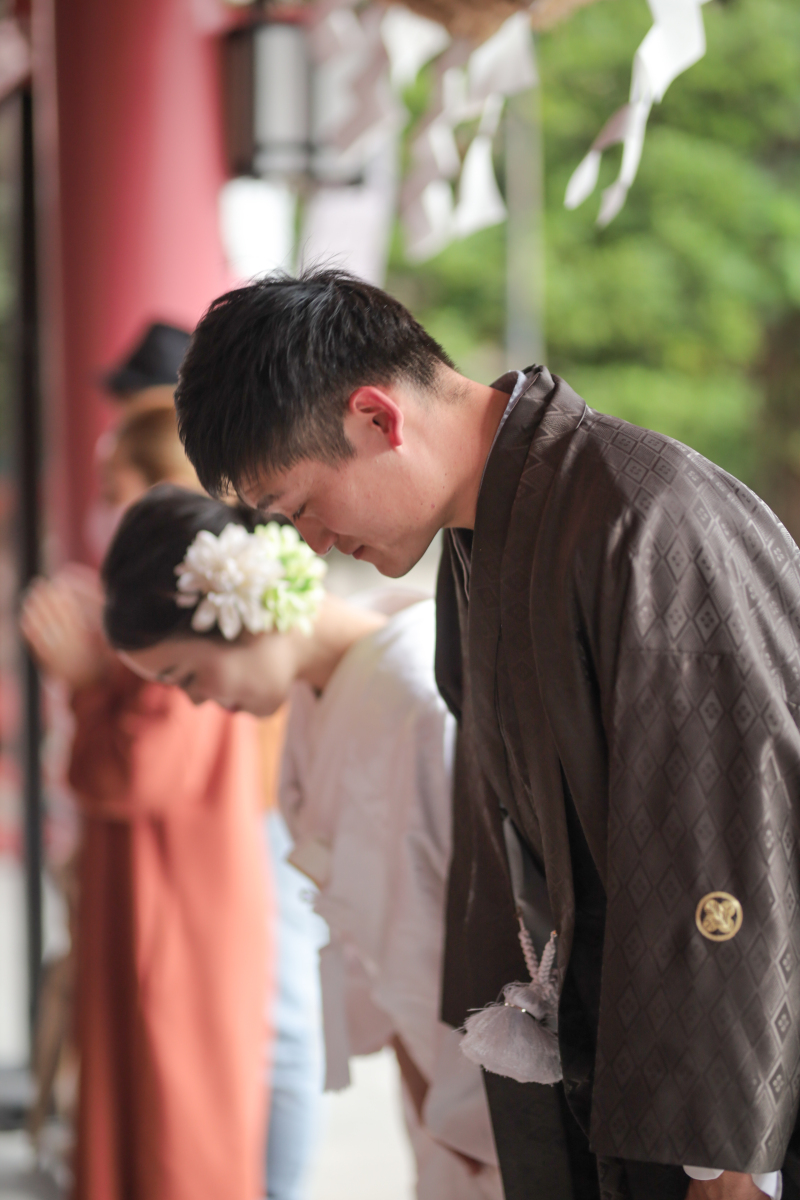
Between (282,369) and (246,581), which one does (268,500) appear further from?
(246,581)

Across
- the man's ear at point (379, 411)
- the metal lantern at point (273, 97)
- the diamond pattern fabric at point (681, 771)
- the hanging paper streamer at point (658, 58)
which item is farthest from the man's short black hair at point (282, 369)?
the metal lantern at point (273, 97)

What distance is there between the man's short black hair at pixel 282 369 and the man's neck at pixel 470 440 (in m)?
0.06

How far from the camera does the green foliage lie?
9797mm

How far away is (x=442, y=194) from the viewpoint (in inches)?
77.0

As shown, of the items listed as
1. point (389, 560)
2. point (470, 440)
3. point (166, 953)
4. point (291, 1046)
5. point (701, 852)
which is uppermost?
point (470, 440)

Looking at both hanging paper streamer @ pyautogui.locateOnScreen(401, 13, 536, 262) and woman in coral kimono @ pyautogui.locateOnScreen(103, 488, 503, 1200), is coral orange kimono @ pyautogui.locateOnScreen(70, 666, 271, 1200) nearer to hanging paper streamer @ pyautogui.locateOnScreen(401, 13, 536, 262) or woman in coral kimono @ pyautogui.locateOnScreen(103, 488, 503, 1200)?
woman in coral kimono @ pyautogui.locateOnScreen(103, 488, 503, 1200)

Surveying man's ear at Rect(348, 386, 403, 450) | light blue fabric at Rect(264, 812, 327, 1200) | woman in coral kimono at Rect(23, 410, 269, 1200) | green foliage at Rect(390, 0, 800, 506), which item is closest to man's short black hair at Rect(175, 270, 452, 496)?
man's ear at Rect(348, 386, 403, 450)

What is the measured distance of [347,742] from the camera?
1.48 m

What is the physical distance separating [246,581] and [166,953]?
33.7 inches

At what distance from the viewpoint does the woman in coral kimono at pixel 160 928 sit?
6.30 ft

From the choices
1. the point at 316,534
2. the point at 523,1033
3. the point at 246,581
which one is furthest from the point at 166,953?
the point at 316,534

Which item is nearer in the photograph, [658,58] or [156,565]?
[658,58]

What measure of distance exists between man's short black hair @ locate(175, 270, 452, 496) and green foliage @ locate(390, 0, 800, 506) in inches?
362

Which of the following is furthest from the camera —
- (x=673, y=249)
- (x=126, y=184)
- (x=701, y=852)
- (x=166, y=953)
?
(x=673, y=249)
